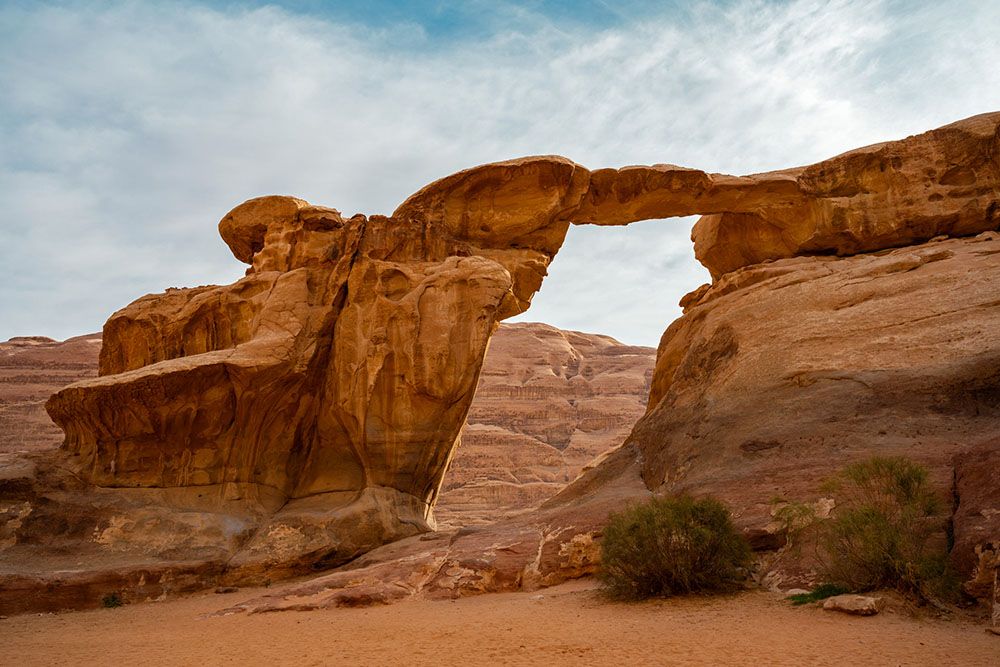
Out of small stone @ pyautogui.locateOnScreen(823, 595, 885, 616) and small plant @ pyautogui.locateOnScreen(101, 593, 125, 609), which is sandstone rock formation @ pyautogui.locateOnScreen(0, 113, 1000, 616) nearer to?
small plant @ pyautogui.locateOnScreen(101, 593, 125, 609)

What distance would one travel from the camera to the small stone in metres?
7.39

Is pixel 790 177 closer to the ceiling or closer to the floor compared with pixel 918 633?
closer to the ceiling

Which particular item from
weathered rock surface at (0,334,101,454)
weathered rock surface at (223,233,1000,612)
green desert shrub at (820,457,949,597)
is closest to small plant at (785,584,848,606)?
green desert shrub at (820,457,949,597)

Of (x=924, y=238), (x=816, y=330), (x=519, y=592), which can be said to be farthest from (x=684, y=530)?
(x=924, y=238)

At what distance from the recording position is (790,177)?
773 inches

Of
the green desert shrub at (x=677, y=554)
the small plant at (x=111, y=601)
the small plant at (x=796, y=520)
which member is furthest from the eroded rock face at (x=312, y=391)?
the small plant at (x=796, y=520)

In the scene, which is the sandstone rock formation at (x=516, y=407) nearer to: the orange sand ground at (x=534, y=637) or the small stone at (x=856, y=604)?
the orange sand ground at (x=534, y=637)

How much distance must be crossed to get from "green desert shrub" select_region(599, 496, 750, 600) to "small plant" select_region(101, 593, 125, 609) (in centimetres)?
943

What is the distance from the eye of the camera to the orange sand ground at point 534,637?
21.0 ft

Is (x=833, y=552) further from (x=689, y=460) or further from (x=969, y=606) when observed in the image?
(x=689, y=460)

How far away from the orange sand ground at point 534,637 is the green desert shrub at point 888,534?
0.70 metres

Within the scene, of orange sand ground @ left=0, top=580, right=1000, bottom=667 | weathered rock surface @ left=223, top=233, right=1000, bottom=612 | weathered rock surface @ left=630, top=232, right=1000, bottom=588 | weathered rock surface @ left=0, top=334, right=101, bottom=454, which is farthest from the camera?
weathered rock surface @ left=0, top=334, right=101, bottom=454

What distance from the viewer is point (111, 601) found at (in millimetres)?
13930

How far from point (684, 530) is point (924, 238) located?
12920mm
